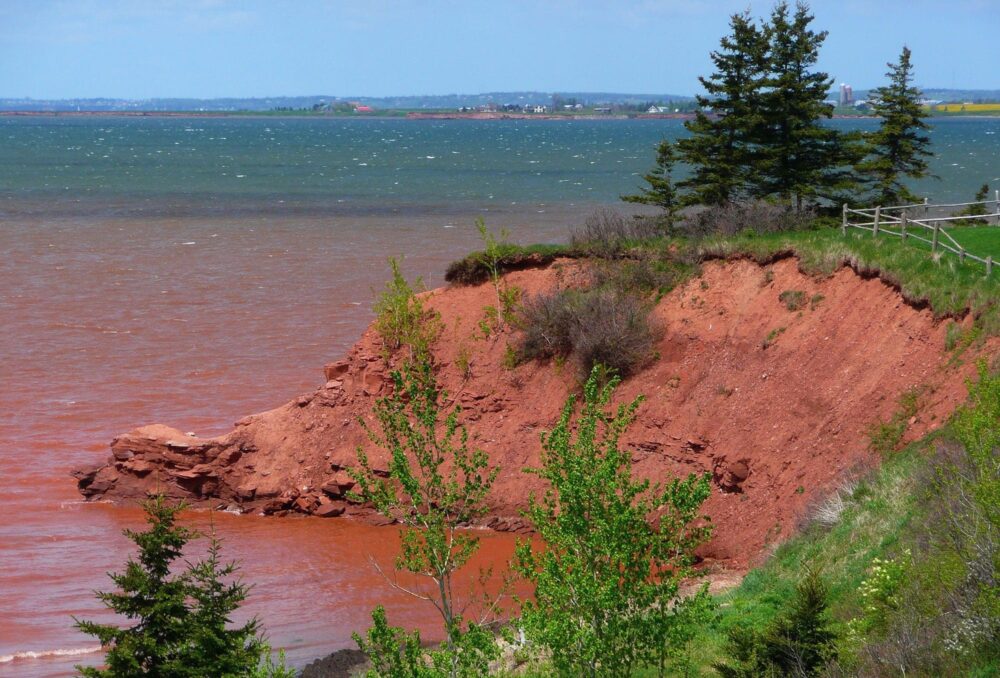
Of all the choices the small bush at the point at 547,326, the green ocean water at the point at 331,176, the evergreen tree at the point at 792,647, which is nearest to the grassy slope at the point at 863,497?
the evergreen tree at the point at 792,647

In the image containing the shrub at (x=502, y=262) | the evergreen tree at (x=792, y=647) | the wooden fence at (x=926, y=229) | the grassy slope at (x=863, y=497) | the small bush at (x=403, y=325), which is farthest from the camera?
the shrub at (x=502, y=262)

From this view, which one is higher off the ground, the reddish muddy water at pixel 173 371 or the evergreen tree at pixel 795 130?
the evergreen tree at pixel 795 130

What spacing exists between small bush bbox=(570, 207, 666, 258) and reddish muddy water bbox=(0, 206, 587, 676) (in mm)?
7582

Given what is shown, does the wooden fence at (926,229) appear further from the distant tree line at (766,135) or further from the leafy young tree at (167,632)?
the leafy young tree at (167,632)

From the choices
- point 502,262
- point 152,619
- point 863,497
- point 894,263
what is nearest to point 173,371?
point 502,262

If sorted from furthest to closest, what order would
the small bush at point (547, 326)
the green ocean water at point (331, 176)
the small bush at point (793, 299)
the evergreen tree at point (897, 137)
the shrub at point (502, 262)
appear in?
the green ocean water at point (331, 176) → the evergreen tree at point (897, 137) → the shrub at point (502, 262) → the small bush at point (547, 326) → the small bush at point (793, 299)

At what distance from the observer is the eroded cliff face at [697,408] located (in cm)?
2147

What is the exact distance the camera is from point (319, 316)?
44.2 meters

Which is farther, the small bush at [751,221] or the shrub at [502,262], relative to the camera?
the small bush at [751,221]

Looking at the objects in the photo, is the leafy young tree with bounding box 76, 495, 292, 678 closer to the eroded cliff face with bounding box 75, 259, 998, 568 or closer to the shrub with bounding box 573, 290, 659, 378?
the eroded cliff face with bounding box 75, 259, 998, 568

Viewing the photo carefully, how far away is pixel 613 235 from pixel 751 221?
10.4 feet

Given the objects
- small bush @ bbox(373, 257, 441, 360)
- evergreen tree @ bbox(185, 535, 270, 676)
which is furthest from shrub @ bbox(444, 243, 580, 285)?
evergreen tree @ bbox(185, 535, 270, 676)

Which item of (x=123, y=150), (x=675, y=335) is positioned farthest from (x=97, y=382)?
(x=123, y=150)

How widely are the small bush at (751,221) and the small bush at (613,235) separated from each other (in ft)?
2.86
